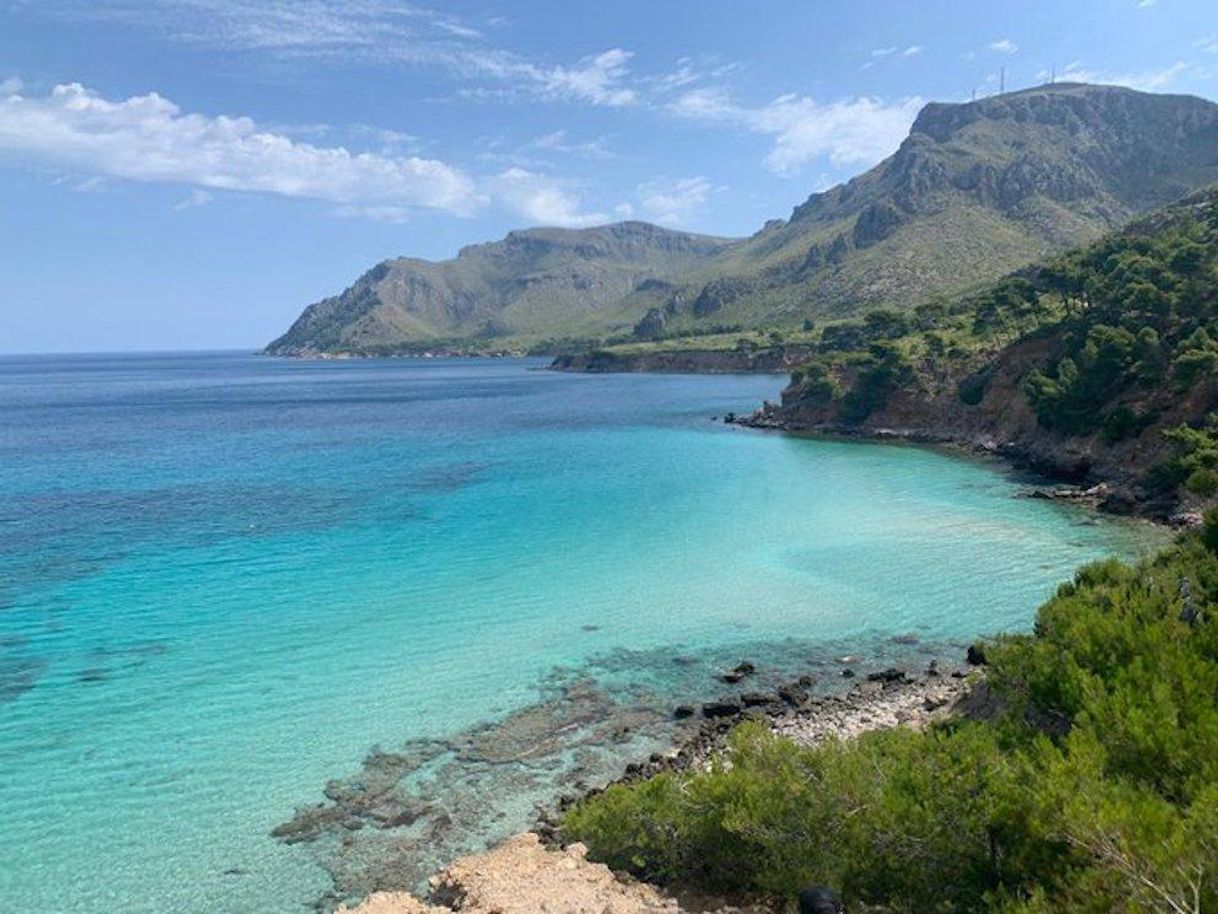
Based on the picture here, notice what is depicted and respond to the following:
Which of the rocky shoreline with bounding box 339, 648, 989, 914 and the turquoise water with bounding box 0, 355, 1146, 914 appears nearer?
the rocky shoreline with bounding box 339, 648, 989, 914

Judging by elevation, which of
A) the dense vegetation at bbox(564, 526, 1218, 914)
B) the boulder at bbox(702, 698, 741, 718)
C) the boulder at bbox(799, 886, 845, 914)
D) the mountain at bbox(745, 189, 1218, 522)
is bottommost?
the boulder at bbox(702, 698, 741, 718)

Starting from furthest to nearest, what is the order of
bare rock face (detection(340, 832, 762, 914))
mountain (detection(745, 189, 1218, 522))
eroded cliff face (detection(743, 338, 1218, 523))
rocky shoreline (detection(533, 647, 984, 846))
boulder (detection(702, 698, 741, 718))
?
mountain (detection(745, 189, 1218, 522)), eroded cliff face (detection(743, 338, 1218, 523)), boulder (detection(702, 698, 741, 718)), rocky shoreline (detection(533, 647, 984, 846)), bare rock face (detection(340, 832, 762, 914))

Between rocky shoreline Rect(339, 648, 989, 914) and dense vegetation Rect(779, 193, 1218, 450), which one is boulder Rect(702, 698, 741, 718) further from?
dense vegetation Rect(779, 193, 1218, 450)

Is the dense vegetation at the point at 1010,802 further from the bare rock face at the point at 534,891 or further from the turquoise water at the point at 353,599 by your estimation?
the turquoise water at the point at 353,599

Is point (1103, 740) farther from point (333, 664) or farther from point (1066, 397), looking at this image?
point (1066, 397)

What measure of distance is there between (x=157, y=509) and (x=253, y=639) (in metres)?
32.1

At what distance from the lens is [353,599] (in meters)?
38.4

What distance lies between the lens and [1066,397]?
224ft

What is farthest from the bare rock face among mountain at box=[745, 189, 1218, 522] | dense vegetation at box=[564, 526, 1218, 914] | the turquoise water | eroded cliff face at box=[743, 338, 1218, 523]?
mountain at box=[745, 189, 1218, 522]

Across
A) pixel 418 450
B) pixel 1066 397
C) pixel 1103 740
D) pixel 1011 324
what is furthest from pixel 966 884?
pixel 1011 324

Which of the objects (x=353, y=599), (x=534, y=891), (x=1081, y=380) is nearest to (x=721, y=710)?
(x=534, y=891)

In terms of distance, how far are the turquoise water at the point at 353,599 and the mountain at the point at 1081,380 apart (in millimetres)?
6360

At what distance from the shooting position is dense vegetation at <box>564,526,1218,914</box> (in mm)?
10203

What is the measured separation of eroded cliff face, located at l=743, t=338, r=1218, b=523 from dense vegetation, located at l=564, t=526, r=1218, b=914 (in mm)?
37957
